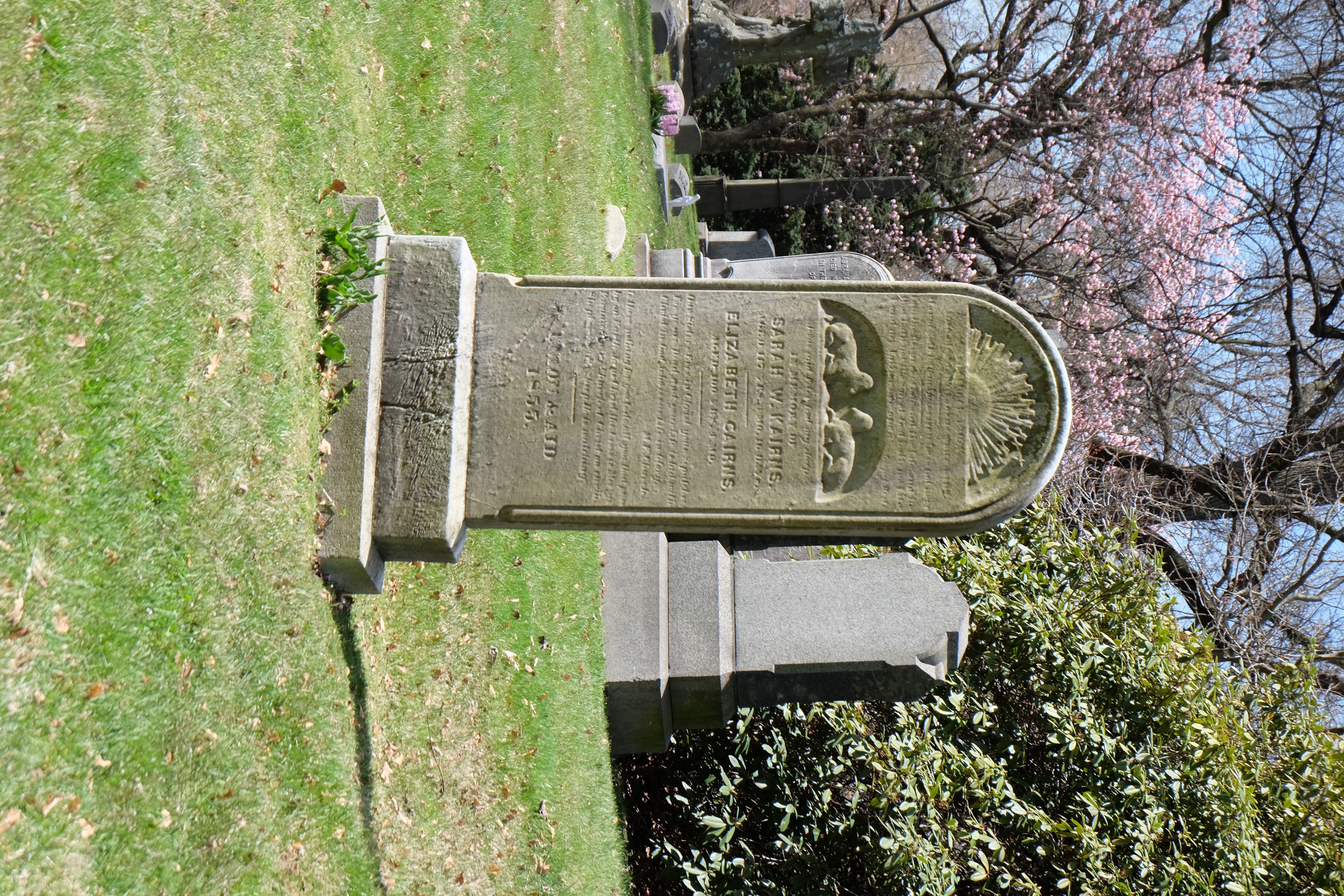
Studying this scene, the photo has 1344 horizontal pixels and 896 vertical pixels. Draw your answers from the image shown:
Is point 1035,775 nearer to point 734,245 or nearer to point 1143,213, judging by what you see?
point 734,245

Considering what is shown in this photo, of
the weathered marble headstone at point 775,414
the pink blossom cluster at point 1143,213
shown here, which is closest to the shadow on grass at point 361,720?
the weathered marble headstone at point 775,414

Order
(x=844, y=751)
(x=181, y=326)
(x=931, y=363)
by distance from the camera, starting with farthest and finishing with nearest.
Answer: (x=844, y=751), (x=931, y=363), (x=181, y=326)

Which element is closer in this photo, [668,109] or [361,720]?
[361,720]

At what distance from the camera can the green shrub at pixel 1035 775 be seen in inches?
283

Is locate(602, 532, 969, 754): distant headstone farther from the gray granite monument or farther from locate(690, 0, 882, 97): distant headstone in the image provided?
locate(690, 0, 882, 97): distant headstone

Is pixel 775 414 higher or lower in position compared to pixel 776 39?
lower

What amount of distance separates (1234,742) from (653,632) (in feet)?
15.5

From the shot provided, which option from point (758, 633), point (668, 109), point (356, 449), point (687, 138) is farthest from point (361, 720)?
point (687, 138)

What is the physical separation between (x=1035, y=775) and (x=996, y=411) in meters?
4.70

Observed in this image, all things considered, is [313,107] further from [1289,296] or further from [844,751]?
[1289,296]

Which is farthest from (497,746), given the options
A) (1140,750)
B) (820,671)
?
(1140,750)

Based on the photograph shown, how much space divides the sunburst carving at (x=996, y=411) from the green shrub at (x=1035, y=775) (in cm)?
390

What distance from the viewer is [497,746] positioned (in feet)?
20.2

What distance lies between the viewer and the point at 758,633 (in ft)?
24.1
